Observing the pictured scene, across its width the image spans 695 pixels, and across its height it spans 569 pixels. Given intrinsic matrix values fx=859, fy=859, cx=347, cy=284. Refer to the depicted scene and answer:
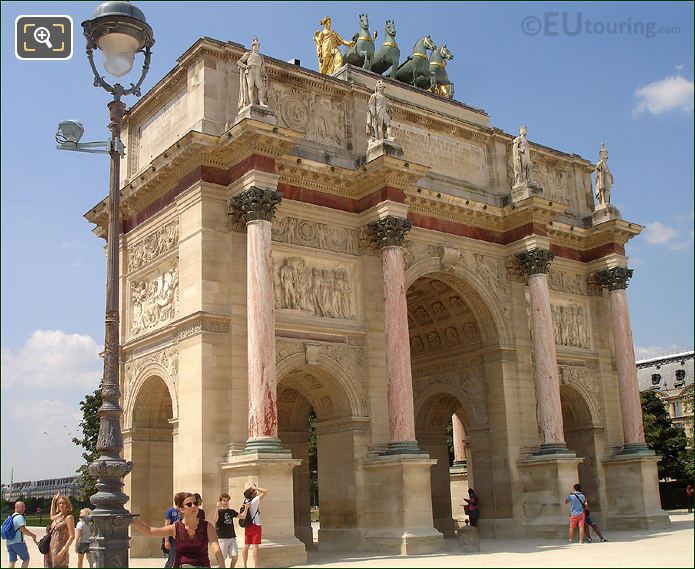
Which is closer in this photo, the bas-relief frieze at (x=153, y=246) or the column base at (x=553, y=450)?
the bas-relief frieze at (x=153, y=246)

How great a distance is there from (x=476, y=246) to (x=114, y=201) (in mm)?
18800

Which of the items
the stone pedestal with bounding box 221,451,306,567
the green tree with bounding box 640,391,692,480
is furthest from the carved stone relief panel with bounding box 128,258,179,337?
the green tree with bounding box 640,391,692,480

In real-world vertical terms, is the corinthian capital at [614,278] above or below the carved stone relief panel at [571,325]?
above

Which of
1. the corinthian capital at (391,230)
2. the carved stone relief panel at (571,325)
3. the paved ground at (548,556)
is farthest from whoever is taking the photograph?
the carved stone relief panel at (571,325)

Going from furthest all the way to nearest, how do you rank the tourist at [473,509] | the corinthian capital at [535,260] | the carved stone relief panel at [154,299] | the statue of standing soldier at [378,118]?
the corinthian capital at [535,260], the tourist at [473,509], the statue of standing soldier at [378,118], the carved stone relief panel at [154,299]

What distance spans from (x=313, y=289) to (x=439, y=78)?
12393 millimetres

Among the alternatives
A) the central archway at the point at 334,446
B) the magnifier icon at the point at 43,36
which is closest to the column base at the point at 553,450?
the central archway at the point at 334,446

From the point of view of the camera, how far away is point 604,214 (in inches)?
1398

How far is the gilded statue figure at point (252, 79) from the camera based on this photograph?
25141 mm

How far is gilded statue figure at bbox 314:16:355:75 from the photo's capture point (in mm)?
32531

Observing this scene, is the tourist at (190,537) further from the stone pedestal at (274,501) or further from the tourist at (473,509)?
the tourist at (473,509)

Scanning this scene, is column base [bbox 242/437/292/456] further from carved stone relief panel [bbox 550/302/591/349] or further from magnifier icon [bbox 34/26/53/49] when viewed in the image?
carved stone relief panel [bbox 550/302/591/349]

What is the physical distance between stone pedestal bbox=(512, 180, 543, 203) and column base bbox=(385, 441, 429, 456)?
10.8m

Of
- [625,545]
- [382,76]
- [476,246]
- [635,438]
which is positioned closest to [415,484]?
[625,545]
